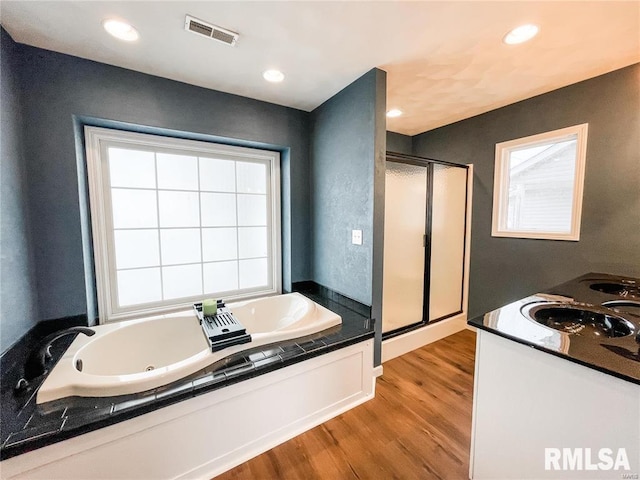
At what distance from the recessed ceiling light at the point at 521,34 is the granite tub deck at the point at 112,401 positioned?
2053 millimetres

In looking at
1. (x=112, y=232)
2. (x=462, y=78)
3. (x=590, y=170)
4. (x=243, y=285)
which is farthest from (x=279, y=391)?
(x=590, y=170)

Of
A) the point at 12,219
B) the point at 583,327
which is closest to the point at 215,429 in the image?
the point at 12,219

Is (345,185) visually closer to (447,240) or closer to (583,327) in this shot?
(447,240)

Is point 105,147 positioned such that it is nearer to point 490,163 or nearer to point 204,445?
point 204,445

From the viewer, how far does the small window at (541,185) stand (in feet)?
6.89

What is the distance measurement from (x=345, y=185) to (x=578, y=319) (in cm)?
163

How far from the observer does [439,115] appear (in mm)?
2705

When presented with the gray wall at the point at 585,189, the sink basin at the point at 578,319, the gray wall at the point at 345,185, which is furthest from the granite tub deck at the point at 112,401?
the gray wall at the point at 585,189

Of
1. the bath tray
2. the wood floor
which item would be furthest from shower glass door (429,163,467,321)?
the bath tray

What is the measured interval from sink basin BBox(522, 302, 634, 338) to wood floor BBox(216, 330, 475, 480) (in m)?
0.86

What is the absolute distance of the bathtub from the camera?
116cm

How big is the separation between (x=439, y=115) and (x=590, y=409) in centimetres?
271

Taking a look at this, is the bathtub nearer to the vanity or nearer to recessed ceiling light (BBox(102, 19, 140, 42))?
the vanity

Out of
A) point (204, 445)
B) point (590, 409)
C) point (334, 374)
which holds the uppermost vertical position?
point (590, 409)
